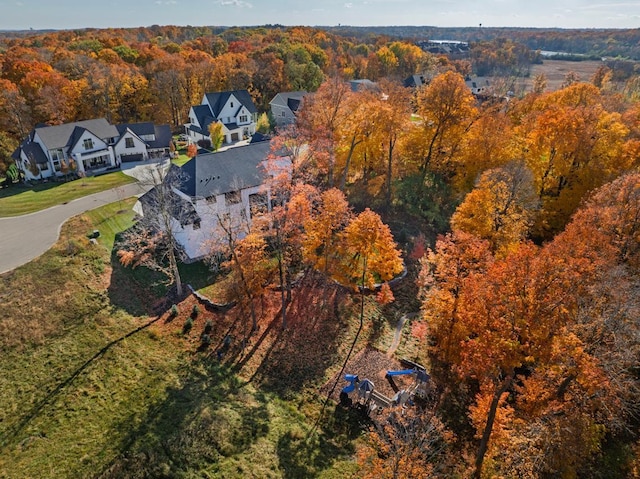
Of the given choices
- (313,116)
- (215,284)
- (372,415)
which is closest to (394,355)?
(372,415)

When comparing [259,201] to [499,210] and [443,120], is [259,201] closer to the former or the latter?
[499,210]

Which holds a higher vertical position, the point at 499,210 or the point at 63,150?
the point at 499,210

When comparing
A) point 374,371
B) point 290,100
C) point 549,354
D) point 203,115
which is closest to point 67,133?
point 203,115

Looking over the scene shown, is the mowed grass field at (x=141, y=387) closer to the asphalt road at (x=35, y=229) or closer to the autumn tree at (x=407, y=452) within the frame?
the autumn tree at (x=407, y=452)

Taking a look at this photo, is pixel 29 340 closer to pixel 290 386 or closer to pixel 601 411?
pixel 290 386

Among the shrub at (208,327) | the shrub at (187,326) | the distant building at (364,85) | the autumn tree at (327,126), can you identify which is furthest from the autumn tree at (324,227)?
the distant building at (364,85)
